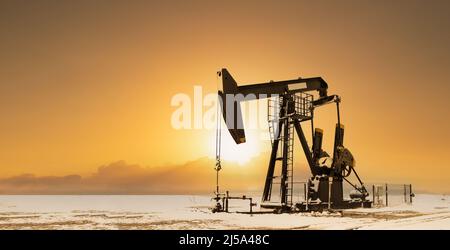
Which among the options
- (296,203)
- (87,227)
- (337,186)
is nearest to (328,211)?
(296,203)

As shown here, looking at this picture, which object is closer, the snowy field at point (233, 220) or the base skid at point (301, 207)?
the snowy field at point (233, 220)

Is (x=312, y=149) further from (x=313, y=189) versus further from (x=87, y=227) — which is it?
(x=87, y=227)

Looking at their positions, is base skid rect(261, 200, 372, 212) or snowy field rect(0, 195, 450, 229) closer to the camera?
snowy field rect(0, 195, 450, 229)

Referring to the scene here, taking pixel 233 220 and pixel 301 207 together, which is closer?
pixel 233 220

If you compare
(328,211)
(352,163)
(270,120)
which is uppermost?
(270,120)

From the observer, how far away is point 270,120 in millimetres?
19281

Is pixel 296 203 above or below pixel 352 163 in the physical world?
below
